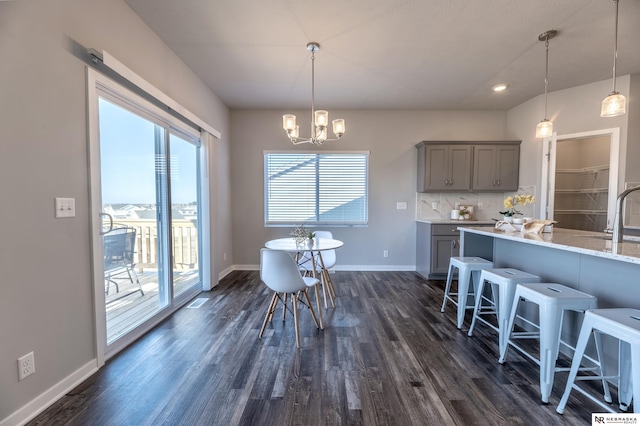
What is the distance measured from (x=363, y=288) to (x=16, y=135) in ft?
11.4

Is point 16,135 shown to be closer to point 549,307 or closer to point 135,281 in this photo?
point 135,281

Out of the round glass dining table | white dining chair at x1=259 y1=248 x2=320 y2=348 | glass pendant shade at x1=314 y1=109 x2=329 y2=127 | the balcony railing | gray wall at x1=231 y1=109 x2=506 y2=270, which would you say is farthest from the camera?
gray wall at x1=231 y1=109 x2=506 y2=270

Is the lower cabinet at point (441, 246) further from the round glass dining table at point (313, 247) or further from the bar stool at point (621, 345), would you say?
the bar stool at point (621, 345)

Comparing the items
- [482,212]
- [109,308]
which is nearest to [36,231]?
[109,308]

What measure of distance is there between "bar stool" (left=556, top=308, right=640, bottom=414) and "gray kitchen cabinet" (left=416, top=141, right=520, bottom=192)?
2.97 metres

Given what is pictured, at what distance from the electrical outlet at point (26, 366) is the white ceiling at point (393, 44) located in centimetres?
256

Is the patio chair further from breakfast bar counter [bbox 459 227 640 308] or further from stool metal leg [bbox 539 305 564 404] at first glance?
breakfast bar counter [bbox 459 227 640 308]

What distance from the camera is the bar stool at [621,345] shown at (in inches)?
45.1

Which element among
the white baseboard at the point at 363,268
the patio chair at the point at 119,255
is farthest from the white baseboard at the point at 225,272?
the patio chair at the point at 119,255

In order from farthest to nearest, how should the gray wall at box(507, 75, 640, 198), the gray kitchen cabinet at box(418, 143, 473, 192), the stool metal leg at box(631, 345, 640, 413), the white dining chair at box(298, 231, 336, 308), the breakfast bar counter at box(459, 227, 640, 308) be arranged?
the gray kitchen cabinet at box(418, 143, 473, 192), the gray wall at box(507, 75, 640, 198), the white dining chair at box(298, 231, 336, 308), the breakfast bar counter at box(459, 227, 640, 308), the stool metal leg at box(631, 345, 640, 413)

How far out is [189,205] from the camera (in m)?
3.24

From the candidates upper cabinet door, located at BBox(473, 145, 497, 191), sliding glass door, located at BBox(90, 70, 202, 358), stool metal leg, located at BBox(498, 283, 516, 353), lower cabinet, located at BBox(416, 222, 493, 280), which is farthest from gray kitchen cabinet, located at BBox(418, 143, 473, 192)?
sliding glass door, located at BBox(90, 70, 202, 358)

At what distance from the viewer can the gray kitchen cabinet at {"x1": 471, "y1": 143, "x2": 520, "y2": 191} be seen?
4.12m

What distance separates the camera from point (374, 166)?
4.39 meters
